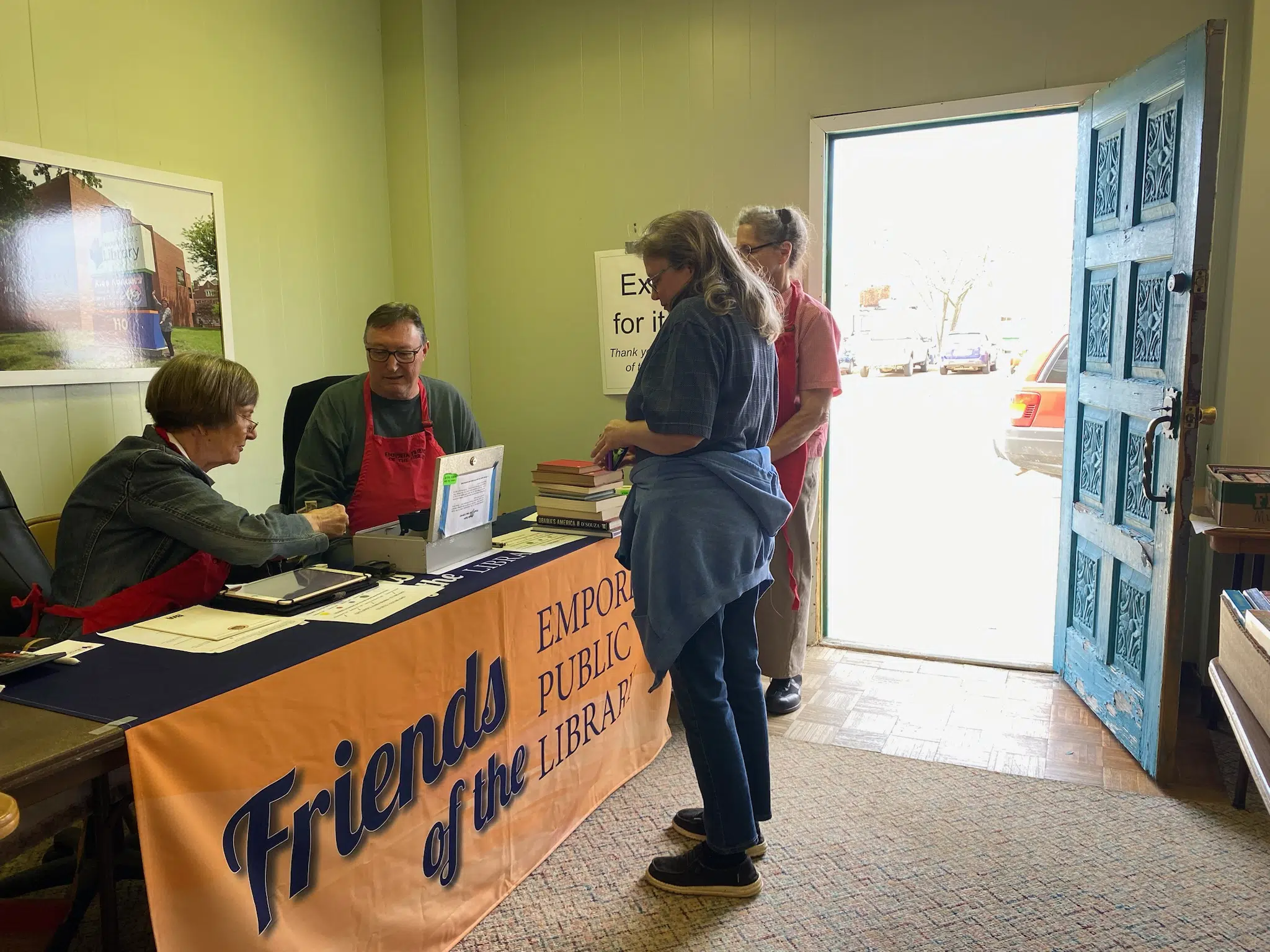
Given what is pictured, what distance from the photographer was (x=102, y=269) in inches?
103

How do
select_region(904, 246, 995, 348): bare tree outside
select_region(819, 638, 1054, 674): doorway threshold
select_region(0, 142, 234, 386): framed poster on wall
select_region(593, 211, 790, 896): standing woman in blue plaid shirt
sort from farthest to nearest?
select_region(904, 246, 995, 348): bare tree outside
select_region(819, 638, 1054, 674): doorway threshold
select_region(0, 142, 234, 386): framed poster on wall
select_region(593, 211, 790, 896): standing woman in blue plaid shirt

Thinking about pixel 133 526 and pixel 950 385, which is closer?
pixel 133 526

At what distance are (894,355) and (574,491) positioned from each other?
735cm

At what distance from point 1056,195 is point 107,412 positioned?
7.20 m

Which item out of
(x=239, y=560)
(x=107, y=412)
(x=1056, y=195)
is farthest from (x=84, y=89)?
(x=1056, y=195)

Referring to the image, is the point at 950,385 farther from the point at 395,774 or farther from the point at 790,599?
the point at 395,774

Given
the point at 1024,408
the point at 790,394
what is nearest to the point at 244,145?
the point at 790,394

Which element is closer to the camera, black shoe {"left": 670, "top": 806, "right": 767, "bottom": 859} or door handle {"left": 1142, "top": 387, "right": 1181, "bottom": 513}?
black shoe {"left": 670, "top": 806, "right": 767, "bottom": 859}

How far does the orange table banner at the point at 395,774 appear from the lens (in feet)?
4.17

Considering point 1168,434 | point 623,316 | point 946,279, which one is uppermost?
point 946,279

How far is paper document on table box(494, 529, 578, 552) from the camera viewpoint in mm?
2295

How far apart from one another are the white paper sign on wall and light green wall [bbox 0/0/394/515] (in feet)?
3.27

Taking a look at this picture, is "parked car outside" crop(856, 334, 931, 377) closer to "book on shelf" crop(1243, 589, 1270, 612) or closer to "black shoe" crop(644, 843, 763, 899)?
"black shoe" crop(644, 843, 763, 899)

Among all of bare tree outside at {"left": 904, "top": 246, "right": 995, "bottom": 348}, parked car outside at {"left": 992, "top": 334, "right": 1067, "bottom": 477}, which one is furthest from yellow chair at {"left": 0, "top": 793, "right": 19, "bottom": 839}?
bare tree outside at {"left": 904, "top": 246, "right": 995, "bottom": 348}
